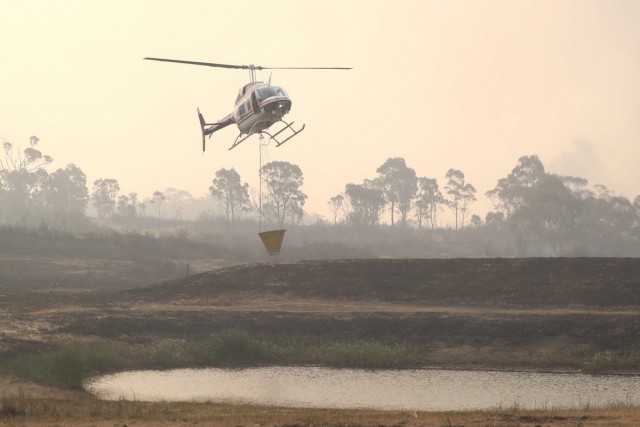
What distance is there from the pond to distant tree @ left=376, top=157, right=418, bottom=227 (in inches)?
6107

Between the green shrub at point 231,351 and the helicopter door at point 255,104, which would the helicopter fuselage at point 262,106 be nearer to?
the helicopter door at point 255,104

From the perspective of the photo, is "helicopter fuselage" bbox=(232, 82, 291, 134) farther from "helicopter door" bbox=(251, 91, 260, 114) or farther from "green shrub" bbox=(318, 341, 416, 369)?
"green shrub" bbox=(318, 341, 416, 369)

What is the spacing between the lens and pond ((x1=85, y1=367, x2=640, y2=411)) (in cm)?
2873

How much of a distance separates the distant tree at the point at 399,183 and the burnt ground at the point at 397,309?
13585 cm

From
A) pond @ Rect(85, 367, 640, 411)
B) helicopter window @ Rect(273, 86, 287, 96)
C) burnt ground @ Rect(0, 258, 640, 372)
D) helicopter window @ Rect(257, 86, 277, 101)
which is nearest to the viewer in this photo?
pond @ Rect(85, 367, 640, 411)

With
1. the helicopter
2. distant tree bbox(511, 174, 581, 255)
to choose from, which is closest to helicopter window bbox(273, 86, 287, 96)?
the helicopter

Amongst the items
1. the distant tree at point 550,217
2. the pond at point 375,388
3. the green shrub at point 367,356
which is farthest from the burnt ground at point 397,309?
the distant tree at point 550,217

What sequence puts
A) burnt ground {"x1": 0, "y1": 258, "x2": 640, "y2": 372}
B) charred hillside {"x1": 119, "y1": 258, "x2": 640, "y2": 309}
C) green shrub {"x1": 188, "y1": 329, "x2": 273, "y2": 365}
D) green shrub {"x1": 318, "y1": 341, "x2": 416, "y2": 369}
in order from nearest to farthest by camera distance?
green shrub {"x1": 318, "y1": 341, "x2": 416, "y2": 369} < green shrub {"x1": 188, "y1": 329, "x2": 273, "y2": 365} < burnt ground {"x1": 0, "y1": 258, "x2": 640, "y2": 372} < charred hillside {"x1": 119, "y1": 258, "x2": 640, "y2": 309}

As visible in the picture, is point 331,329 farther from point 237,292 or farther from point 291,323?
point 237,292

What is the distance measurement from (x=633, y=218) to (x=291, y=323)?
426 feet

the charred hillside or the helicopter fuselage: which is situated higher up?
the helicopter fuselage

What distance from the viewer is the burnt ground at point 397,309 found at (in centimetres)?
3925

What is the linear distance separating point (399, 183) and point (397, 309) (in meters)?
147

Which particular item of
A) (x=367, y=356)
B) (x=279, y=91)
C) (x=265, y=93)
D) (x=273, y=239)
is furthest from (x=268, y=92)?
(x=367, y=356)
